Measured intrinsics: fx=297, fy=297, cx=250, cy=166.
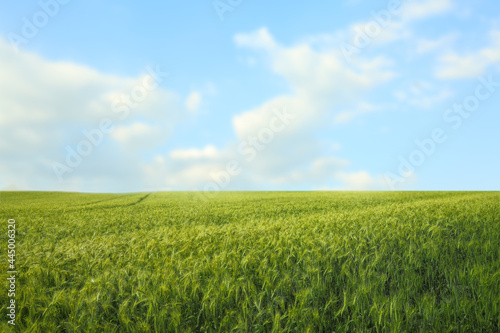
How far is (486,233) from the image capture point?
27.9 feet

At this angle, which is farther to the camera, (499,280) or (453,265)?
(453,265)

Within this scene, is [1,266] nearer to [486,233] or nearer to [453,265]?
[453,265]

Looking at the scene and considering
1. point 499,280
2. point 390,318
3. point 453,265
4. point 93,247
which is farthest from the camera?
point 93,247

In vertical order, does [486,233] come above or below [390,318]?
above

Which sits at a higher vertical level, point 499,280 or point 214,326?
point 499,280

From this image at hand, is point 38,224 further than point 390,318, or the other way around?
point 38,224

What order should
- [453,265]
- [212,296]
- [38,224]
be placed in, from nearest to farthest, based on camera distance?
[212,296]
[453,265]
[38,224]

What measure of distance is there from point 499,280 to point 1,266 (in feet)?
34.3

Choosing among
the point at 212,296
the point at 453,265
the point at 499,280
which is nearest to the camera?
the point at 212,296

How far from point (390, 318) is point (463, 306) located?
1.08 m

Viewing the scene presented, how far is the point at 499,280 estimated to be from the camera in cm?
518

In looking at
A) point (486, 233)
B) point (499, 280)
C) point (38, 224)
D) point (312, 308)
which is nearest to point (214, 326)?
point (312, 308)

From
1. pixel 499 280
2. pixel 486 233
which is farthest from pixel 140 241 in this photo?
pixel 486 233

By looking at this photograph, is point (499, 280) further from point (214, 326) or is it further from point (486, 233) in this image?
point (214, 326)
